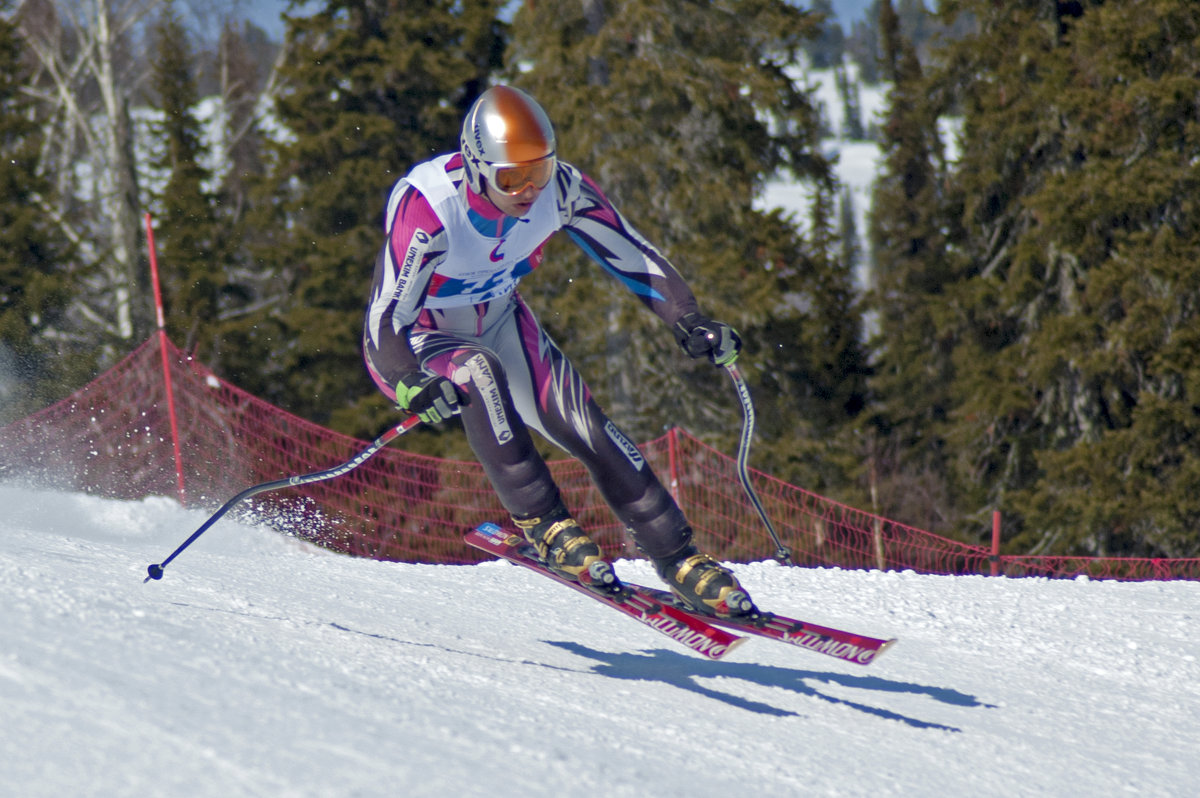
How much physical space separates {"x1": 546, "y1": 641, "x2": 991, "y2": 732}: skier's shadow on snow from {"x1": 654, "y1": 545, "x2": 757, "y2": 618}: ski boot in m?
0.31

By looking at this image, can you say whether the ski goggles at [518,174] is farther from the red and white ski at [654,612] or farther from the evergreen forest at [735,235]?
the evergreen forest at [735,235]

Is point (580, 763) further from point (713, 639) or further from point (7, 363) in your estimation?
point (7, 363)

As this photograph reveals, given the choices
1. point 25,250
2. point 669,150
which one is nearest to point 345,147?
point 25,250

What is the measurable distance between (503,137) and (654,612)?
180 centimetres

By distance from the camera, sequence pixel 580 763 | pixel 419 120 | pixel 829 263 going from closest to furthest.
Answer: pixel 580 763 → pixel 829 263 → pixel 419 120

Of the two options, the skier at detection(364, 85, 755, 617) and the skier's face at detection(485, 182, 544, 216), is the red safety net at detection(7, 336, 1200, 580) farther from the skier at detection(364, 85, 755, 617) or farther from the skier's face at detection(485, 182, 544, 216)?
the skier's face at detection(485, 182, 544, 216)

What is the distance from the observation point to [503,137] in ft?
13.0

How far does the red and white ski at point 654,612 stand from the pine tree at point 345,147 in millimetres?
15839

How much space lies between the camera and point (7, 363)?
17.7 meters

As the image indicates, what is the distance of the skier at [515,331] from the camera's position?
4035 millimetres

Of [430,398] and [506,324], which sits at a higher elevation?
[506,324]

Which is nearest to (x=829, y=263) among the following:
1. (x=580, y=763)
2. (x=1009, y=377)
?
(x=1009, y=377)

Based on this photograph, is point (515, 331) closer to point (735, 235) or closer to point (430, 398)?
point (430, 398)

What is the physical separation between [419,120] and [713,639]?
1862 cm
